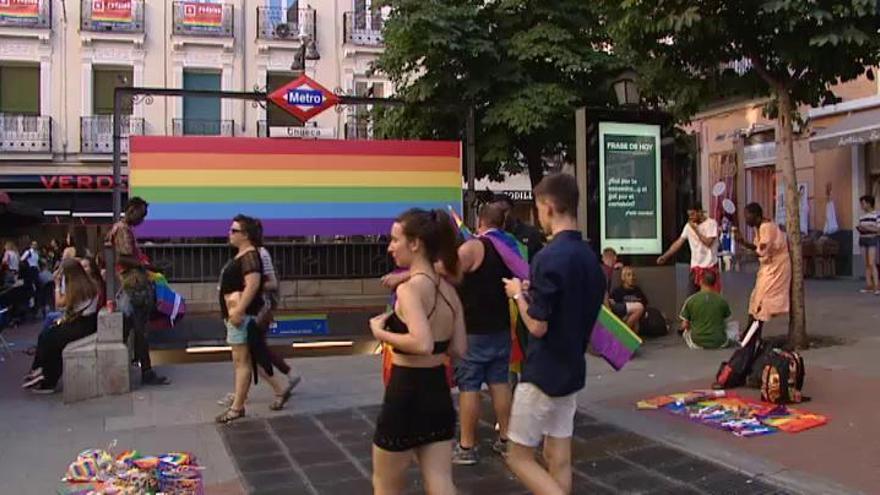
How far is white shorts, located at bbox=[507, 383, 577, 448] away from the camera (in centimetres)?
391

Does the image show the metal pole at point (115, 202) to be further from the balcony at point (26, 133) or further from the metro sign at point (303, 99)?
the balcony at point (26, 133)

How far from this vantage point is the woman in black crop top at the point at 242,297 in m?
6.75

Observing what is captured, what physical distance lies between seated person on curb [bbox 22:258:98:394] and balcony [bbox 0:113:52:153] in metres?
20.6

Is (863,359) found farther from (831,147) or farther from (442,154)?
(831,147)

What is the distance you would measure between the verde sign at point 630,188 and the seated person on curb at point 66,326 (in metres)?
6.39

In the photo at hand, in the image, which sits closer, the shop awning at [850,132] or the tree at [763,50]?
the tree at [763,50]

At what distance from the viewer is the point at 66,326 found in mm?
8688

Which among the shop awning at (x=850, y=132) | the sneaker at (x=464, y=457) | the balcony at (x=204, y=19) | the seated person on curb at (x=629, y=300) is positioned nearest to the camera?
the sneaker at (x=464, y=457)

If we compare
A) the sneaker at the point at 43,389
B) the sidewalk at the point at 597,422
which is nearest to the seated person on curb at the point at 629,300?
the sidewalk at the point at 597,422

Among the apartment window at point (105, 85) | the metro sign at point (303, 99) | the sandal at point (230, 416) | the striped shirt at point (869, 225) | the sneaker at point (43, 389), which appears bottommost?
the sneaker at point (43, 389)

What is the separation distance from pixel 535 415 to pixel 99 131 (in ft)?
88.5

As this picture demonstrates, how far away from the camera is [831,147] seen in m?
17.6

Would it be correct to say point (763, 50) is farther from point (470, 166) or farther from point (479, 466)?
point (479, 466)

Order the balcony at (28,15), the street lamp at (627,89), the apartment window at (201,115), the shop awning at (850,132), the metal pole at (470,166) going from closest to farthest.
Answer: the street lamp at (627,89), the metal pole at (470,166), the shop awning at (850,132), the balcony at (28,15), the apartment window at (201,115)
